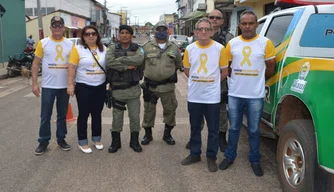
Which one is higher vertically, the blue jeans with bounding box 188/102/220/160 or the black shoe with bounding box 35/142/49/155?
the blue jeans with bounding box 188/102/220/160

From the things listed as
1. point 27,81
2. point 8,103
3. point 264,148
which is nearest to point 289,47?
point 264,148

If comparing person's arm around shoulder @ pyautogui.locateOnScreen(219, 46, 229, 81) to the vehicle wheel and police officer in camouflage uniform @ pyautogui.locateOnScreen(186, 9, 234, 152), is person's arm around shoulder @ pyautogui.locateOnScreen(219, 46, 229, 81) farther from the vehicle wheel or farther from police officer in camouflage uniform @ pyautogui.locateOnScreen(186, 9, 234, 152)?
the vehicle wheel

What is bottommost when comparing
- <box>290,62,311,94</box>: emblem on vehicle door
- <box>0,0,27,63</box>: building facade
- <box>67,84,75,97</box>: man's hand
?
<box>67,84,75,97</box>: man's hand

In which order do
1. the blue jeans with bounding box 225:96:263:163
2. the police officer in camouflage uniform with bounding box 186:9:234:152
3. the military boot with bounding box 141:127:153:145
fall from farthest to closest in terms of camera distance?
the military boot with bounding box 141:127:153:145 < the police officer in camouflage uniform with bounding box 186:9:234:152 < the blue jeans with bounding box 225:96:263:163

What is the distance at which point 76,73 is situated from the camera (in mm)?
4516

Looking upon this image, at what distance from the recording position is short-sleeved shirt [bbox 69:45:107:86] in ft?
14.5

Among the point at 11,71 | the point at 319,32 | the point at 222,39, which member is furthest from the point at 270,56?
the point at 11,71

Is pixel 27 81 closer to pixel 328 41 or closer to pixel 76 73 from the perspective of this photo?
pixel 76 73

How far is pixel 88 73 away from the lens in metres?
4.46

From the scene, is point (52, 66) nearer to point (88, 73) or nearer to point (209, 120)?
point (88, 73)

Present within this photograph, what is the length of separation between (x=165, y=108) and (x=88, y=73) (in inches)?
50.2

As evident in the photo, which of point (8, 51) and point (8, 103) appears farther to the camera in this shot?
point (8, 51)

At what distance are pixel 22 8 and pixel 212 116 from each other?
19156mm

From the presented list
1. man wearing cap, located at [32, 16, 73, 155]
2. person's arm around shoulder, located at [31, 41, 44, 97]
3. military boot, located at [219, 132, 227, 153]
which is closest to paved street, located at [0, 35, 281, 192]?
military boot, located at [219, 132, 227, 153]
